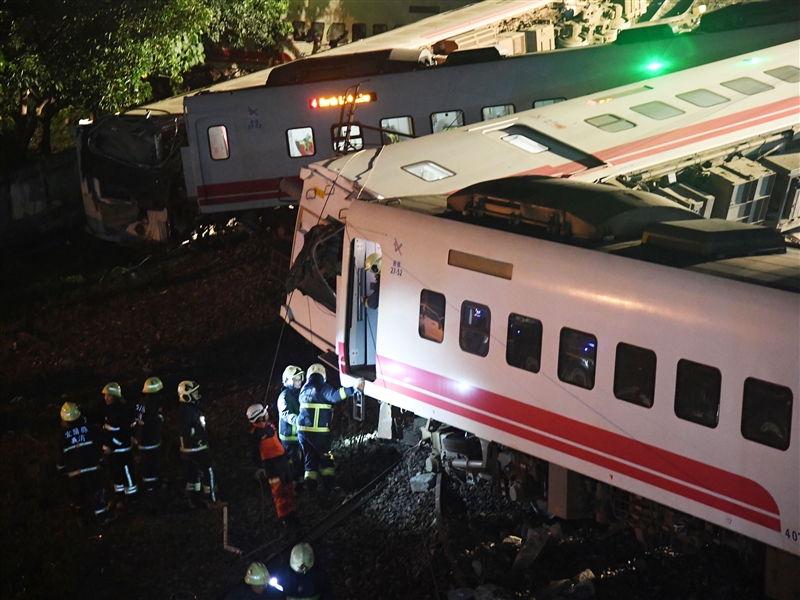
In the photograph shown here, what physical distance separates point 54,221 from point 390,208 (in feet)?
38.2

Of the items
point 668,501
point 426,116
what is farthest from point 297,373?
point 426,116

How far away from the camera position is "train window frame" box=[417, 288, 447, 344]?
8.32m

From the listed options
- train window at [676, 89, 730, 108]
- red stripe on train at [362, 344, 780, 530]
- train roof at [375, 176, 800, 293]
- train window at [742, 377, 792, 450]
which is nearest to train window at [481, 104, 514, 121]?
train window at [676, 89, 730, 108]

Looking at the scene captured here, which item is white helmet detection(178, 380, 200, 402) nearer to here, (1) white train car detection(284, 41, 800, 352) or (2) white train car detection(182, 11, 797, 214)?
(1) white train car detection(284, 41, 800, 352)

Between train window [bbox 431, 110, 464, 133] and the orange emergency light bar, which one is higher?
the orange emergency light bar

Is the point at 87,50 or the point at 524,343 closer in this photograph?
the point at 524,343

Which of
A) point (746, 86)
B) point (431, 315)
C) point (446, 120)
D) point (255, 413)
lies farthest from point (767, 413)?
point (446, 120)

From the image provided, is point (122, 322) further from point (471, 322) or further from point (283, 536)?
point (471, 322)

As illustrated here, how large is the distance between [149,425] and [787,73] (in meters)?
9.69

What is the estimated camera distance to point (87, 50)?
17922 millimetres

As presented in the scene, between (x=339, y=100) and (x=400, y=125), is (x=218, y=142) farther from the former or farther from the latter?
(x=400, y=125)

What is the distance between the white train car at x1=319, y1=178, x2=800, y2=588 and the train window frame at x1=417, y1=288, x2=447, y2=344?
1cm

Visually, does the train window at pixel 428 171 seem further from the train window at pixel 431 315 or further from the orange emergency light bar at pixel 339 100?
the orange emergency light bar at pixel 339 100

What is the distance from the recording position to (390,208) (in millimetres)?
8867
